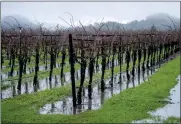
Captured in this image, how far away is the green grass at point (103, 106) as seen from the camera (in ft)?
56.3

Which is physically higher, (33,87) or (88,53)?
(88,53)

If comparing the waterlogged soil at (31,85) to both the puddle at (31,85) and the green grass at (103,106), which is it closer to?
the puddle at (31,85)

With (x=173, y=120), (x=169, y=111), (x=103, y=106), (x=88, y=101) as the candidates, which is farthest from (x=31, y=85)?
(x=173, y=120)

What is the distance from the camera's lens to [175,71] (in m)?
35.7

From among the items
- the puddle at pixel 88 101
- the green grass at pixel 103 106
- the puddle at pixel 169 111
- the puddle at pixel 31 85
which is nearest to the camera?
the puddle at pixel 169 111

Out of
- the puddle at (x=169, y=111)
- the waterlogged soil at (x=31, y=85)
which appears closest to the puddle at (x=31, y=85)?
the waterlogged soil at (x=31, y=85)

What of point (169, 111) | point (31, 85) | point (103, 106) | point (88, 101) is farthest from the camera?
point (31, 85)

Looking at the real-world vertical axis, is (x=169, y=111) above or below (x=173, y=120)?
below

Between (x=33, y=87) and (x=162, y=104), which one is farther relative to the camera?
(x=33, y=87)

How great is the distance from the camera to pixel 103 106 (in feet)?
66.5

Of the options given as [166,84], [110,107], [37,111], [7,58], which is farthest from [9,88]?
[7,58]

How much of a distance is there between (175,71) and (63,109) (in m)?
18.9

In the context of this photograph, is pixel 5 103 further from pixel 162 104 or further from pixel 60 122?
pixel 162 104

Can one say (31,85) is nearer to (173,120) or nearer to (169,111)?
(169,111)
